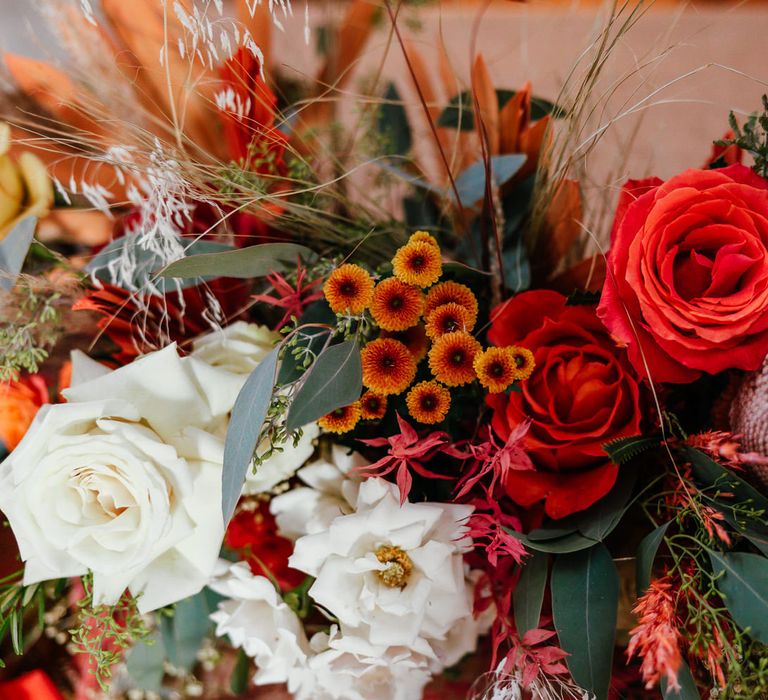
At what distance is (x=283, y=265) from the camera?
1.64ft

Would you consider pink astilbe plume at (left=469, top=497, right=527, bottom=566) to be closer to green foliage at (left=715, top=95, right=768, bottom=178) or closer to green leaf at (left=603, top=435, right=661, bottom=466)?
green leaf at (left=603, top=435, right=661, bottom=466)

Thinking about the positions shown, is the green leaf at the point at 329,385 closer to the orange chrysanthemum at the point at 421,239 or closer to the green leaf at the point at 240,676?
the orange chrysanthemum at the point at 421,239

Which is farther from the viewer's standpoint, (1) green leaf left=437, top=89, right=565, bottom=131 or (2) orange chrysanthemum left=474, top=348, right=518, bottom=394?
(1) green leaf left=437, top=89, right=565, bottom=131

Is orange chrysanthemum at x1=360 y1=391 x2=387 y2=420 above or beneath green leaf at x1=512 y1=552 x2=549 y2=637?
above

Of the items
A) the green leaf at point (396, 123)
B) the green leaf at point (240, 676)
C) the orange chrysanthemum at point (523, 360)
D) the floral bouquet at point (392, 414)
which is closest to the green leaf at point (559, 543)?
the floral bouquet at point (392, 414)

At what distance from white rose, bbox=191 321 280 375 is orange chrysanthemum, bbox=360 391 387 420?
0.10 m

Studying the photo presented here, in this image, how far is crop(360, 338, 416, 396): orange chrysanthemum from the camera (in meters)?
0.42

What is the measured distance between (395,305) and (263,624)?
289 mm

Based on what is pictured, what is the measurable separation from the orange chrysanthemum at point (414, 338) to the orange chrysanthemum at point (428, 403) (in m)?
0.03

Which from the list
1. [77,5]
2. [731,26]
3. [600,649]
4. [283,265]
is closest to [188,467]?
[283,265]

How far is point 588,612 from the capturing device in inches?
17.1

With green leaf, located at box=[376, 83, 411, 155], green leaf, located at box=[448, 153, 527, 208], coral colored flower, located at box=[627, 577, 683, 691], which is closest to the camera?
coral colored flower, located at box=[627, 577, 683, 691]

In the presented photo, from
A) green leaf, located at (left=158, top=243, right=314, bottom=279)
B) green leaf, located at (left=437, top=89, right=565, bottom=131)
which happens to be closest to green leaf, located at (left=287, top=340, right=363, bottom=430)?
green leaf, located at (left=158, top=243, right=314, bottom=279)

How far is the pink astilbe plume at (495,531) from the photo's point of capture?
425mm
